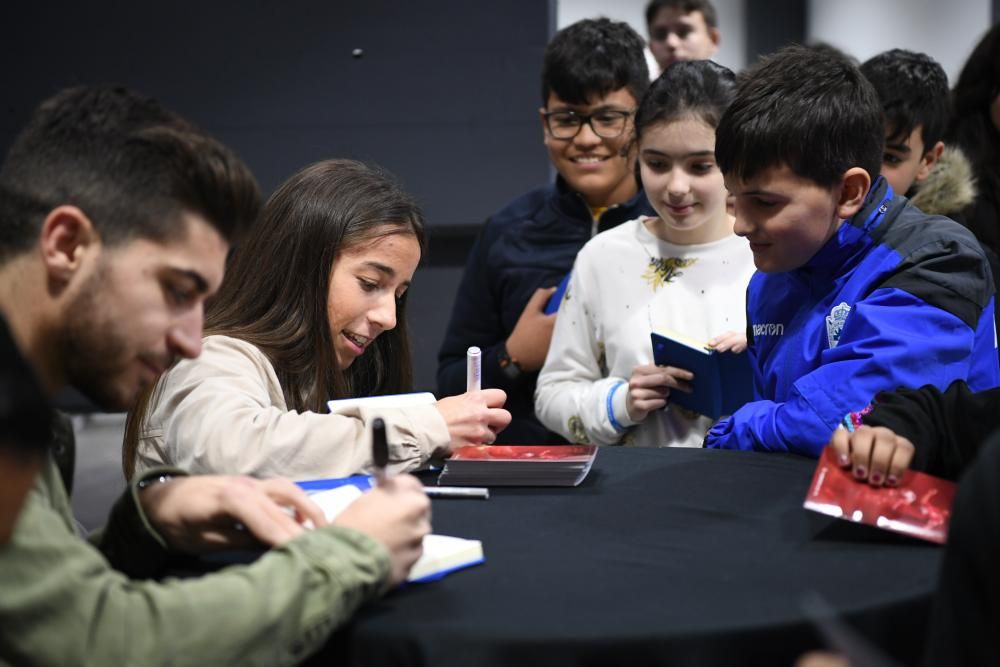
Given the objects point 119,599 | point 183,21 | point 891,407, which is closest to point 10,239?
point 119,599

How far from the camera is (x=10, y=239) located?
1357mm

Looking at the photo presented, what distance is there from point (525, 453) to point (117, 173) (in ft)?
2.86

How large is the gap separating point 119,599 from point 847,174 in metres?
1.52

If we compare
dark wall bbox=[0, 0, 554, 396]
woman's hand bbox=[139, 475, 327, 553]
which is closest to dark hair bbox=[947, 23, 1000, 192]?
dark wall bbox=[0, 0, 554, 396]

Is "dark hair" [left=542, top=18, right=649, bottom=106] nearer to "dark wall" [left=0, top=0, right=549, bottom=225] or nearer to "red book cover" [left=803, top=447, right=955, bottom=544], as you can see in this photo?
"red book cover" [left=803, top=447, right=955, bottom=544]

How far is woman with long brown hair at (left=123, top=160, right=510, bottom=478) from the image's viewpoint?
6.25ft

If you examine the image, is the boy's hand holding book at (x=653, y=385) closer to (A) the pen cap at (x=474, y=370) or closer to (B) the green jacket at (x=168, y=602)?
(A) the pen cap at (x=474, y=370)

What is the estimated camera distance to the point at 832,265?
7.18 ft

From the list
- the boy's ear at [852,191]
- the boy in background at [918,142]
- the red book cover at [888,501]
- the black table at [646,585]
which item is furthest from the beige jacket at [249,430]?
the boy in background at [918,142]

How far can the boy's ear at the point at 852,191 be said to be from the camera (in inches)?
85.1

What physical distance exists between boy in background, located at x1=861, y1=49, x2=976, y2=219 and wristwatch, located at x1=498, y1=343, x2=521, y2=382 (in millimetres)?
1102

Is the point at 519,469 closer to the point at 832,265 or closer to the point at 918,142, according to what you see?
the point at 832,265

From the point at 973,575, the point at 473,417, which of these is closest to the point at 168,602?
the point at 973,575

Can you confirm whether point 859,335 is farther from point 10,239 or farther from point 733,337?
point 10,239
